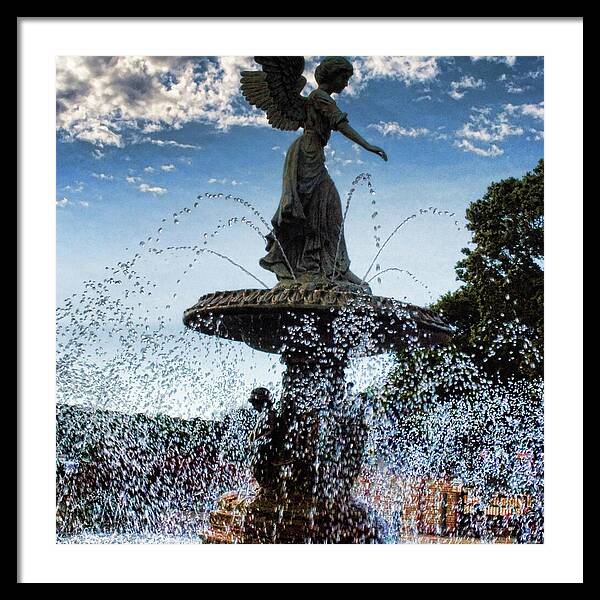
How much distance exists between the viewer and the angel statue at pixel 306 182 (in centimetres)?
730

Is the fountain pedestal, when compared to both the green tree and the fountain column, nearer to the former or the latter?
the fountain column

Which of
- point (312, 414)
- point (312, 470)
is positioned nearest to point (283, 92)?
point (312, 414)

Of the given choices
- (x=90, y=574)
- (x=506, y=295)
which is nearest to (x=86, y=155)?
(x=506, y=295)

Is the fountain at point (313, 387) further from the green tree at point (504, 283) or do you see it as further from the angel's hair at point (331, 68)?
the green tree at point (504, 283)

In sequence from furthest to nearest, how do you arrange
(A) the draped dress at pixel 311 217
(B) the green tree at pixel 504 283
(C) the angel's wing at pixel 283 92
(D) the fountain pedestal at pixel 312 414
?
(B) the green tree at pixel 504 283 < (C) the angel's wing at pixel 283 92 < (A) the draped dress at pixel 311 217 < (D) the fountain pedestal at pixel 312 414

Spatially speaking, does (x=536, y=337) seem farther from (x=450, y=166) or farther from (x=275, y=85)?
(x=275, y=85)

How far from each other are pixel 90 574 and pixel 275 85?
4.41 metres

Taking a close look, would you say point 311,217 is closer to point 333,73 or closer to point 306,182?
point 306,182

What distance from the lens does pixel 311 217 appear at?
24.1 ft

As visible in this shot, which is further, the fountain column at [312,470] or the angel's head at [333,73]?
the angel's head at [333,73]

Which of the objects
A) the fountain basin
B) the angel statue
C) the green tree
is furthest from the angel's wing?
the green tree

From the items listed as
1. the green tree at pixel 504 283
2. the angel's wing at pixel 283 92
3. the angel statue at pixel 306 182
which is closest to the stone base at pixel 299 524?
the angel statue at pixel 306 182

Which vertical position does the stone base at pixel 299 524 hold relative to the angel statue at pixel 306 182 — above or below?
below

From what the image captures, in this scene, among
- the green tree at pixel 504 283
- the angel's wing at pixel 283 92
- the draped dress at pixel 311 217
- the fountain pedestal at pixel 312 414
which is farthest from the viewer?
the green tree at pixel 504 283
